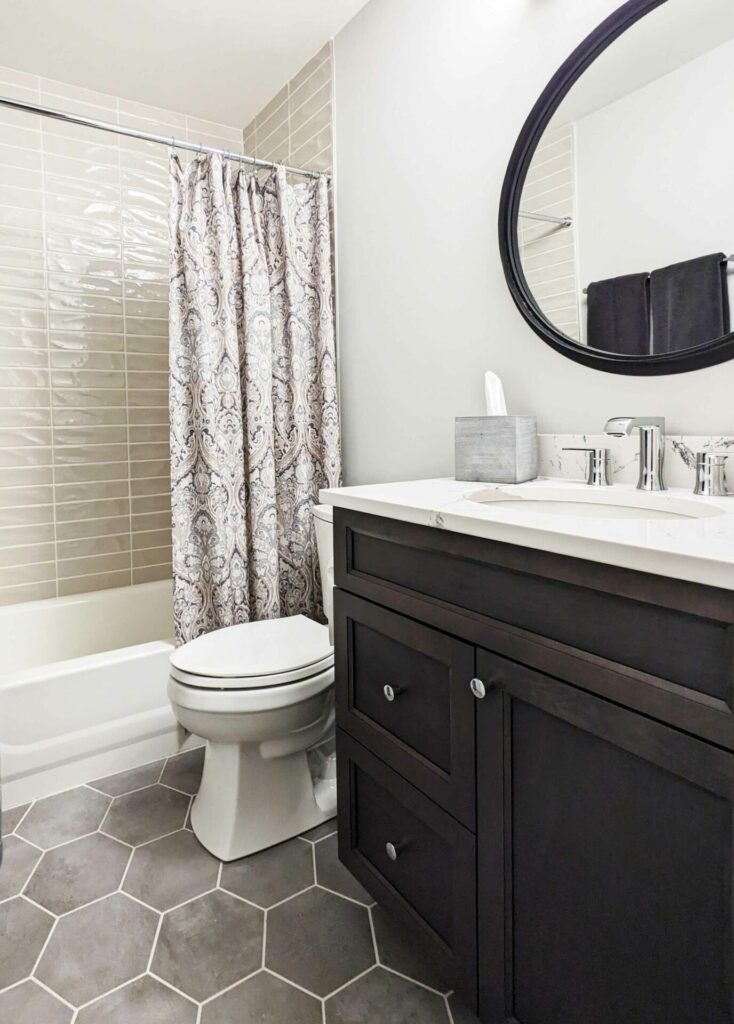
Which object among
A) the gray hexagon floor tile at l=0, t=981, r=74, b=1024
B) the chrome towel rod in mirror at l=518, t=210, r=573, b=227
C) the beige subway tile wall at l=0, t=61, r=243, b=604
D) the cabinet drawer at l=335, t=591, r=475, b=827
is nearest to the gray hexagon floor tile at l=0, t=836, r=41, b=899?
the gray hexagon floor tile at l=0, t=981, r=74, b=1024

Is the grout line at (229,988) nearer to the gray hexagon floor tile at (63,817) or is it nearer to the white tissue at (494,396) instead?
the gray hexagon floor tile at (63,817)

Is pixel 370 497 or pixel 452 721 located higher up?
pixel 370 497

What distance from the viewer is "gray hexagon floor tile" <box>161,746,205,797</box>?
1826 millimetres

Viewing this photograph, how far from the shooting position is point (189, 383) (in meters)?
1.92

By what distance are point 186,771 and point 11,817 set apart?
47 cm

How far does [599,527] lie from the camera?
0.77 m

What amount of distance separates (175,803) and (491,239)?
Answer: 1.76 m

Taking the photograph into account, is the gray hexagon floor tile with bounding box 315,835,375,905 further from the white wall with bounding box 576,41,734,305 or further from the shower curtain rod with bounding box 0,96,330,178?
the shower curtain rod with bounding box 0,96,330,178

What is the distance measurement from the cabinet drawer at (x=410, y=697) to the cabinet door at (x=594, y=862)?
5cm

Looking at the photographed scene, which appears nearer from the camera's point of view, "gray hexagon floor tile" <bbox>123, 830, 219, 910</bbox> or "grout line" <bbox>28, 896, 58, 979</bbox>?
"grout line" <bbox>28, 896, 58, 979</bbox>

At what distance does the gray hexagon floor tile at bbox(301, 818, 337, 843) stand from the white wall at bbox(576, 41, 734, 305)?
149 centimetres

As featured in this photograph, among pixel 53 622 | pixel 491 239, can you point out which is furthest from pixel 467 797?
pixel 53 622

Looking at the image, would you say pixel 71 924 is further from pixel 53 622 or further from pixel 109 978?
pixel 53 622

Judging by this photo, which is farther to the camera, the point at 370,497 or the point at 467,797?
the point at 370,497
